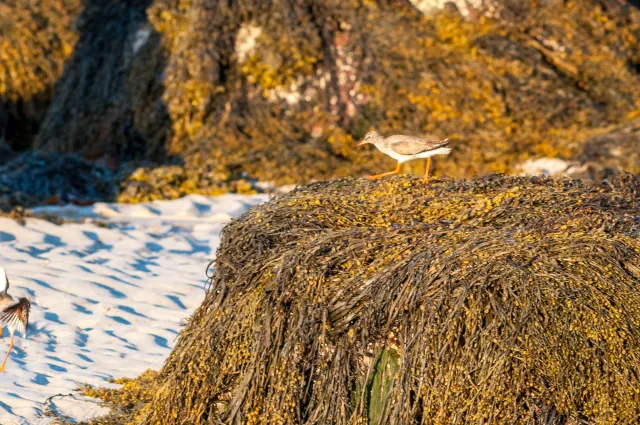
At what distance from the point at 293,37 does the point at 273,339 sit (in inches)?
354

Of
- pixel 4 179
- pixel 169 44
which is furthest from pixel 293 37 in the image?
pixel 4 179

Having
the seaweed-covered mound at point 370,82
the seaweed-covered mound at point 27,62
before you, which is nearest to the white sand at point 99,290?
the seaweed-covered mound at point 370,82

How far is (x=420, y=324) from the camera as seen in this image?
155 inches

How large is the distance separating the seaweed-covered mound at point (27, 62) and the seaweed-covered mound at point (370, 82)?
3.51 meters

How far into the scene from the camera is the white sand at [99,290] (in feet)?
17.5

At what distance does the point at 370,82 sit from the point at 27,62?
748cm

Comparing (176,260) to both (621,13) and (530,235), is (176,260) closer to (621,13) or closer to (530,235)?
(530,235)

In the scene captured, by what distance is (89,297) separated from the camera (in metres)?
6.82

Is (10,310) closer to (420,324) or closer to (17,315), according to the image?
(17,315)

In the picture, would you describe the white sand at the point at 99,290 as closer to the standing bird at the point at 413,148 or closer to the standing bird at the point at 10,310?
the standing bird at the point at 10,310

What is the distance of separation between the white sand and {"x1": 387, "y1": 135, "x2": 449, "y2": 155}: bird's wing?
1785 millimetres

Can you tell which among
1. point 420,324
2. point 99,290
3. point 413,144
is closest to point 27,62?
point 99,290

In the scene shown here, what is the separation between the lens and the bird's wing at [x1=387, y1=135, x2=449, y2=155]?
533cm

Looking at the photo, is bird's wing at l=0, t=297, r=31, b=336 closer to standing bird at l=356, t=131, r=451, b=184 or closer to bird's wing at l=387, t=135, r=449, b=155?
standing bird at l=356, t=131, r=451, b=184
